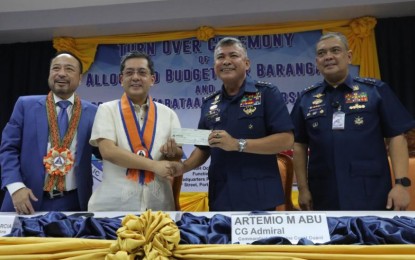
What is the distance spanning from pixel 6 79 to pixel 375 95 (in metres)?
5.15

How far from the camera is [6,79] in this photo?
219 inches

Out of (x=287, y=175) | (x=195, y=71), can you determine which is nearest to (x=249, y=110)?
(x=287, y=175)

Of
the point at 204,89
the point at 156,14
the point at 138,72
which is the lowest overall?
the point at 138,72

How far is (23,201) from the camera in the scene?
170 cm

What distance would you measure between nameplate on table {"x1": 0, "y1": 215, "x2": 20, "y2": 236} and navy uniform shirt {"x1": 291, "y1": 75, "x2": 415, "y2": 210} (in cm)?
138

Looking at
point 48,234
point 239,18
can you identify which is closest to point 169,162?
point 48,234

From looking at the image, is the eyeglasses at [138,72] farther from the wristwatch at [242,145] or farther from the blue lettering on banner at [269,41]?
the blue lettering on banner at [269,41]

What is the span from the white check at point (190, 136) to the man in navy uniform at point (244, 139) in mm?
128

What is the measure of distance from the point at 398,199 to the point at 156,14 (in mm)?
3931

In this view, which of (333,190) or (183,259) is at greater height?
(333,190)

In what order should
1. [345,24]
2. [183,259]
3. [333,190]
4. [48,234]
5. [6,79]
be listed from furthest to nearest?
[6,79]
[345,24]
[333,190]
[48,234]
[183,259]

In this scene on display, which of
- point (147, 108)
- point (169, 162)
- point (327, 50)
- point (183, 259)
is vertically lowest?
point (183, 259)

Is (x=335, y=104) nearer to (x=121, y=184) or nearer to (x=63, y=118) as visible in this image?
(x=121, y=184)

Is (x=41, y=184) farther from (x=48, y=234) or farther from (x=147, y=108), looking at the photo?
(x=48, y=234)
